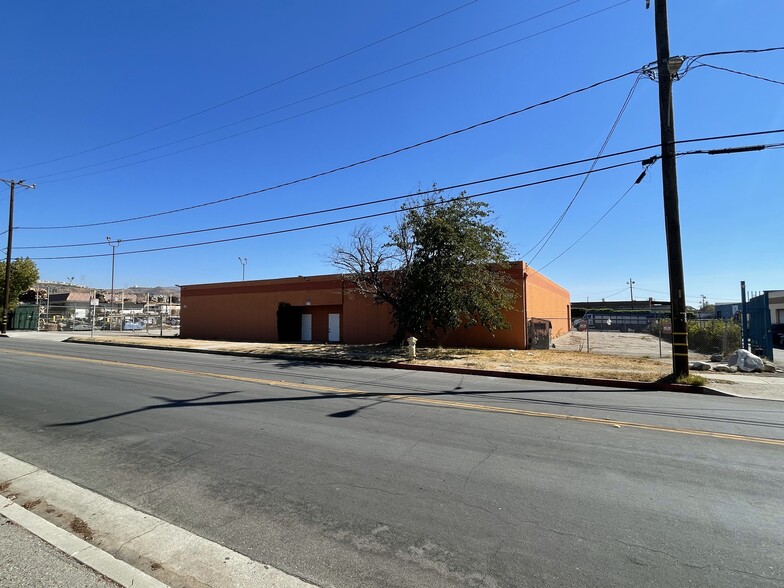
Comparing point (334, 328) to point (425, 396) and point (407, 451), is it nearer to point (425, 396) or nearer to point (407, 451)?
point (425, 396)

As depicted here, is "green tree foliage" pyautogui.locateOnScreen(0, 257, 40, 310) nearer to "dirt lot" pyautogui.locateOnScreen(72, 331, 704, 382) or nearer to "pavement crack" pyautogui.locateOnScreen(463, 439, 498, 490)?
"dirt lot" pyautogui.locateOnScreen(72, 331, 704, 382)

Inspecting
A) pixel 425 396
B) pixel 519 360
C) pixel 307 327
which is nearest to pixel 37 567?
pixel 425 396

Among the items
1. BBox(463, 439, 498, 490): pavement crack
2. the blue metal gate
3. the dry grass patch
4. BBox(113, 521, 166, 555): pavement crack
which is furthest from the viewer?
the blue metal gate

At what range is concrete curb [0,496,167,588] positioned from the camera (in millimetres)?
3071

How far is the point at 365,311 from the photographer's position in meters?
27.4

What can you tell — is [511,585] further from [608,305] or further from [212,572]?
[608,305]

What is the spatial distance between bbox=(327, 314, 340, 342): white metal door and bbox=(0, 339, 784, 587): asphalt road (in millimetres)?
19202

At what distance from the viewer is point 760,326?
18.2m

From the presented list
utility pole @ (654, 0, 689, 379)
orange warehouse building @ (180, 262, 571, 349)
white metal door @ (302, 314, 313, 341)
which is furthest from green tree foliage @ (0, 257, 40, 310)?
utility pole @ (654, 0, 689, 379)

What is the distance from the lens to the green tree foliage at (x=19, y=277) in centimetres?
4688

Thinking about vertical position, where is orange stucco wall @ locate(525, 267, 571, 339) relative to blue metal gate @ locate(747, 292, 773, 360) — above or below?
above

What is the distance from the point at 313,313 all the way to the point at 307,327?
112 centimetres

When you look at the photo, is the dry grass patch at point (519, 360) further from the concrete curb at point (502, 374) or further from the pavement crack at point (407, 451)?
the pavement crack at point (407, 451)

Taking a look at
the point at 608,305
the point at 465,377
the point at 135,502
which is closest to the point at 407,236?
the point at 465,377
